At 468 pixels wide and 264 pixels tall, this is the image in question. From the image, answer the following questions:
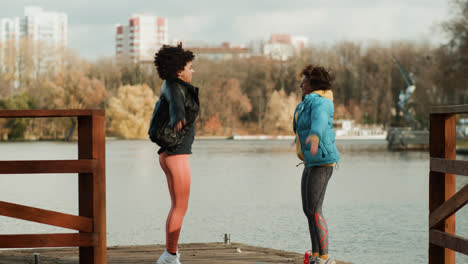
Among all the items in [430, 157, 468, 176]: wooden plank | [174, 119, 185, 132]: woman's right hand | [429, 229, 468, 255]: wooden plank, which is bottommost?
[429, 229, 468, 255]: wooden plank

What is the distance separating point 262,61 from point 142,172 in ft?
165

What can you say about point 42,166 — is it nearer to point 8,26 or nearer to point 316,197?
point 316,197

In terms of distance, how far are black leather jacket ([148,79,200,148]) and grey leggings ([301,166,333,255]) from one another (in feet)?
2.79

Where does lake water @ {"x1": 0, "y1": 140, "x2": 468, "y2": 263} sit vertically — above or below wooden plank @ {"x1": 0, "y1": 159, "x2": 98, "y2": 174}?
below

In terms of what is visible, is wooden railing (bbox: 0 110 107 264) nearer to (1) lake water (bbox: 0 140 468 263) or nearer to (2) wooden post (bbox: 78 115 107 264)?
(2) wooden post (bbox: 78 115 107 264)

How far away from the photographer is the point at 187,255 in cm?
551

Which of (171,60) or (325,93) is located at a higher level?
(171,60)

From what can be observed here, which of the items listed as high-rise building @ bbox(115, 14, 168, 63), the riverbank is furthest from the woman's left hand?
high-rise building @ bbox(115, 14, 168, 63)

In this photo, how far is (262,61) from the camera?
75.4 metres

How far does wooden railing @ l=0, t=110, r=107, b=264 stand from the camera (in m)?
3.99

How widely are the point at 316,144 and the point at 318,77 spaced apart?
1.58ft

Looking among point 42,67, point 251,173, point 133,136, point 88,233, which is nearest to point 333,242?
point 88,233

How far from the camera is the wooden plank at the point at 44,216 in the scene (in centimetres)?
399

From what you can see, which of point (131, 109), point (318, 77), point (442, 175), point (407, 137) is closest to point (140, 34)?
point (131, 109)
